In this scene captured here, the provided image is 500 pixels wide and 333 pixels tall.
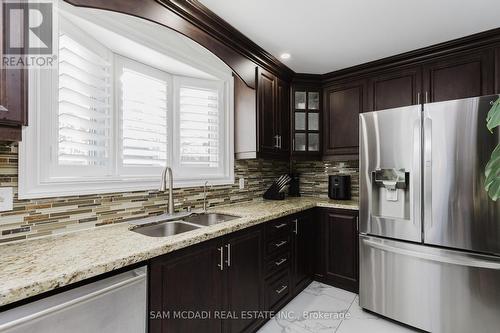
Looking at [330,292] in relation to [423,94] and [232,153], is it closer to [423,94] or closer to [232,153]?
[232,153]

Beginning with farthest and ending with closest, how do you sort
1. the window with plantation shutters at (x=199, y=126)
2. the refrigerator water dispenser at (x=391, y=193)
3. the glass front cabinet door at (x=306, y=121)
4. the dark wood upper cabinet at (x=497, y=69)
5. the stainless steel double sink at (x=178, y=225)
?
the glass front cabinet door at (x=306, y=121) → the window with plantation shutters at (x=199, y=126) → the dark wood upper cabinet at (x=497, y=69) → the refrigerator water dispenser at (x=391, y=193) → the stainless steel double sink at (x=178, y=225)

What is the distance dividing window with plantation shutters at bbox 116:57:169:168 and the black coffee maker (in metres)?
1.92

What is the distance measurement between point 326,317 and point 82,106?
242 cm

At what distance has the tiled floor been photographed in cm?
193

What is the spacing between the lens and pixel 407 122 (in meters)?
1.93

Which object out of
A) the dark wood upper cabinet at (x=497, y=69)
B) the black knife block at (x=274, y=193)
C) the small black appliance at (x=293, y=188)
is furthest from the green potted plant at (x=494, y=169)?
the small black appliance at (x=293, y=188)

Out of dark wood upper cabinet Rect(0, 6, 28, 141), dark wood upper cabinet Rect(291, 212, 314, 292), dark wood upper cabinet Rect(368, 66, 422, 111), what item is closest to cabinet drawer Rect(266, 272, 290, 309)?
dark wood upper cabinet Rect(291, 212, 314, 292)

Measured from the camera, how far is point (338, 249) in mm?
2539

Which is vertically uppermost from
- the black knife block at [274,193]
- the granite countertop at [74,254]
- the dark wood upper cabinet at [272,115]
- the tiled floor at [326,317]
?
the dark wood upper cabinet at [272,115]

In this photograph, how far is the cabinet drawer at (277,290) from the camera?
2.01m

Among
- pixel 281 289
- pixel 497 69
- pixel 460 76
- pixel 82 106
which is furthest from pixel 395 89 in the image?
pixel 82 106

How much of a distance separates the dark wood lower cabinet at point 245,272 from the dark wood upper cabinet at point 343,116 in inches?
31.1

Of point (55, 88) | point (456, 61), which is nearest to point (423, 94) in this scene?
point (456, 61)

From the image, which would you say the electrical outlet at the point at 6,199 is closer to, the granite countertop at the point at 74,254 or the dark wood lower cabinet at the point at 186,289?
the granite countertop at the point at 74,254
